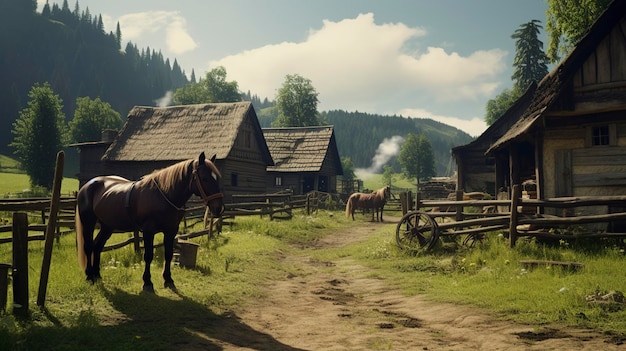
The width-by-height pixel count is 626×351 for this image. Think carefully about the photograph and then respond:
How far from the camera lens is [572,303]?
629 centimetres

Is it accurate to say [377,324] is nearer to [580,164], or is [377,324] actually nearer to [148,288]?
[148,288]

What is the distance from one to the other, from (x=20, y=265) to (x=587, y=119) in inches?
530

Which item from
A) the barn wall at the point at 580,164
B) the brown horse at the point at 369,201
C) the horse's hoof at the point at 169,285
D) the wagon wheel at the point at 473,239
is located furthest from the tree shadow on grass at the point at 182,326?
the brown horse at the point at 369,201

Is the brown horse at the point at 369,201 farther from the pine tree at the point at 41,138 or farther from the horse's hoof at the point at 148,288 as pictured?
the pine tree at the point at 41,138

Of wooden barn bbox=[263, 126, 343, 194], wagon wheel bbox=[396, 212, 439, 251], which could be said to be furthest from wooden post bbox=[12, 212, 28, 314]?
wooden barn bbox=[263, 126, 343, 194]

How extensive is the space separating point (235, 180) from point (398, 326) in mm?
22351

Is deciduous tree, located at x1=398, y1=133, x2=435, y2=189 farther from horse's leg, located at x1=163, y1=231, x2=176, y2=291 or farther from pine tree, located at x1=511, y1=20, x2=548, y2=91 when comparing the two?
horse's leg, located at x1=163, y1=231, x2=176, y2=291

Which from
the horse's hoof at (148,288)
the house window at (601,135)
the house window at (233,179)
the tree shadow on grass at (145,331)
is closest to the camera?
the tree shadow on grass at (145,331)

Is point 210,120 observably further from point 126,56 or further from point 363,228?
point 126,56

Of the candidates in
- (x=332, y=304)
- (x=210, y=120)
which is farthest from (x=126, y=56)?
(x=332, y=304)

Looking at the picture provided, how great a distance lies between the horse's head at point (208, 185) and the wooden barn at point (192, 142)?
56.7 ft

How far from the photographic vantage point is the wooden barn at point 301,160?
34531 mm

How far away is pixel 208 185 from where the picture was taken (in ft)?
24.3

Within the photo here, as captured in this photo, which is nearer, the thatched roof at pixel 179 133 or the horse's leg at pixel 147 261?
the horse's leg at pixel 147 261
